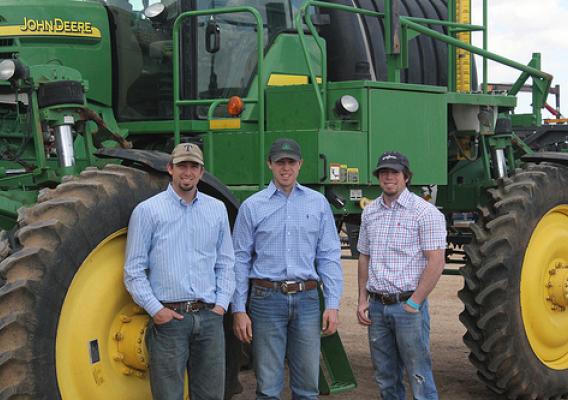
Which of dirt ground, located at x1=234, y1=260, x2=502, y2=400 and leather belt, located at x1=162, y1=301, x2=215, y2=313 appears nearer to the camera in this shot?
leather belt, located at x1=162, y1=301, x2=215, y2=313

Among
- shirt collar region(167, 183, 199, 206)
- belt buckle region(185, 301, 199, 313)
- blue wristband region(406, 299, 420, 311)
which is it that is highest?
shirt collar region(167, 183, 199, 206)

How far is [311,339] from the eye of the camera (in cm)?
596

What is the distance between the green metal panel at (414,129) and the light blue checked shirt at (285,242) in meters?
1.60

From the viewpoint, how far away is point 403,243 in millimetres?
6195

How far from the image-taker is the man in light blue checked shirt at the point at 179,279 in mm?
5410

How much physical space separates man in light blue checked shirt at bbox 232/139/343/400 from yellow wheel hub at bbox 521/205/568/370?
2596 millimetres

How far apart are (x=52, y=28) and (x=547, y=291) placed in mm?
4344

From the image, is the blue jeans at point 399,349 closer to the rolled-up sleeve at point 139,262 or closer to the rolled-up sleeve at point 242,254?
the rolled-up sleeve at point 242,254

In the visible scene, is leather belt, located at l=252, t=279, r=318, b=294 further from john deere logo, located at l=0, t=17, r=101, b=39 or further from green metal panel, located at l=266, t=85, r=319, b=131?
john deere logo, located at l=0, t=17, r=101, b=39

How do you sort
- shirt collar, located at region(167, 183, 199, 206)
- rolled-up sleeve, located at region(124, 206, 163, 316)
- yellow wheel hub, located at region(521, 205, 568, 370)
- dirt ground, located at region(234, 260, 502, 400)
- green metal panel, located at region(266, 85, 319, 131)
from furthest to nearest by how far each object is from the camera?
dirt ground, located at region(234, 260, 502, 400)
yellow wheel hub, located at region(521, 205, 568, 370)
green metal panel, located at region(266, 85, 319, 131)
shirt collar, located at region(167, 183, 199, 206)
rolled-up sleeve, located at region(124, 206, 163, 316)

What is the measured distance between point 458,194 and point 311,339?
379 centimetres

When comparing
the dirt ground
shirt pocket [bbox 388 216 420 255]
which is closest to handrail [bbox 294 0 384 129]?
shirt pocket [bbox 388 216 420 255]

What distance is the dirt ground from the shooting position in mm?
8344

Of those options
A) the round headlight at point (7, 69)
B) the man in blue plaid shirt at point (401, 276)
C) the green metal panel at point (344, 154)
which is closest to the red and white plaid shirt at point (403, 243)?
the man in blue plaid shirt at point (401, 276)
